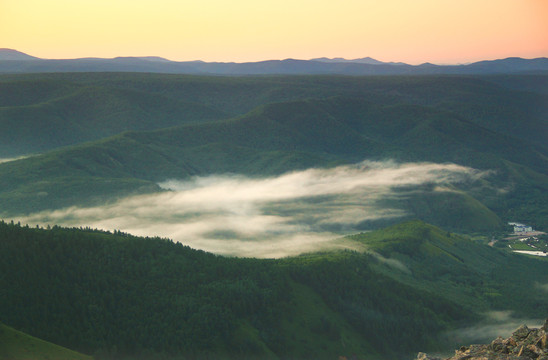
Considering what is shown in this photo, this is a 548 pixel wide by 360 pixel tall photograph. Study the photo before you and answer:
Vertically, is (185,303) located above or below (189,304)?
above

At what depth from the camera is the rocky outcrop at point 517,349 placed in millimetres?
54806

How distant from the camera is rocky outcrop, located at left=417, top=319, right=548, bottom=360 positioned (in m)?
54.8

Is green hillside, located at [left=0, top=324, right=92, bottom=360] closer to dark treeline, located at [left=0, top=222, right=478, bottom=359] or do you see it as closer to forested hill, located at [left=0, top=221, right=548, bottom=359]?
dark treeline, located at [left=0, top=222, right=478, bottom=359]

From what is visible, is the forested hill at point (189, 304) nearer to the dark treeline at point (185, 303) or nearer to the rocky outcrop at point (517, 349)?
the dark treeline at point (185, 303)

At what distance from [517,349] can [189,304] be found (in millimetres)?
111044

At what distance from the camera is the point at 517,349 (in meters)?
57.2

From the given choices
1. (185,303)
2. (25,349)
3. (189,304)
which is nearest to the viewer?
(25,349)

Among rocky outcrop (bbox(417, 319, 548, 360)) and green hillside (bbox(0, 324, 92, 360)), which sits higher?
rocky outcrop (bbox(417, 319, 548, 360))

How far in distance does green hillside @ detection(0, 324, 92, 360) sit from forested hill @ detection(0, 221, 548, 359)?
17645mm

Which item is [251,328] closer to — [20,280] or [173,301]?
[173,301]

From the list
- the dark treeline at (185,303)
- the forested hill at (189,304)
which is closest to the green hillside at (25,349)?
the dark treeline at (185,303)

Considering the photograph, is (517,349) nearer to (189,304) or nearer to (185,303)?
(189,304)

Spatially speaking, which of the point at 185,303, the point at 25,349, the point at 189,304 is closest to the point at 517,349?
the point at 25,349

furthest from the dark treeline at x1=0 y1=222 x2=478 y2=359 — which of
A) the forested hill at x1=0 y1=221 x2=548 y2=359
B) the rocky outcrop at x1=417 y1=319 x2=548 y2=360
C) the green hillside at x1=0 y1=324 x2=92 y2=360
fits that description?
the rocky outcrop at x1=417 y1=319 x2=548 y2=360
